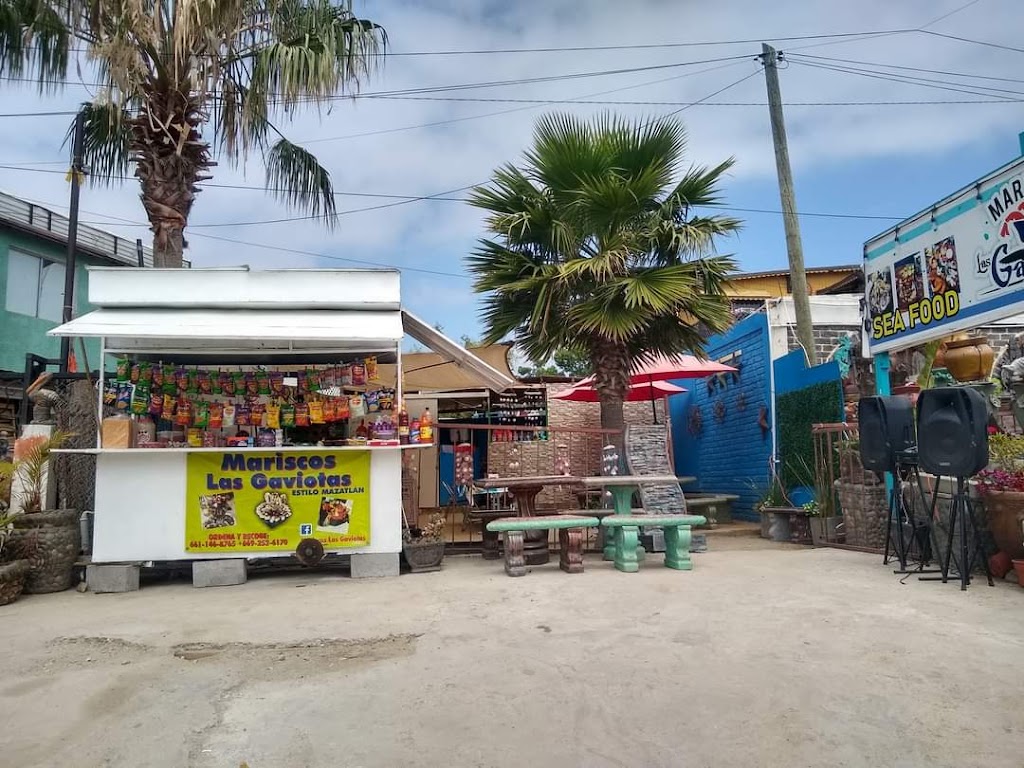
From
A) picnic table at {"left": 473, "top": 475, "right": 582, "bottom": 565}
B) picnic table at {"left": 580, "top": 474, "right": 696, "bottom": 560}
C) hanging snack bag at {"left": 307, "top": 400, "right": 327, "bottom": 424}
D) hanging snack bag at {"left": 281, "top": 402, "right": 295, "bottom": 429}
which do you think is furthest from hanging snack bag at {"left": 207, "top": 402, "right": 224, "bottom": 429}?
picnic table at {"left": 580, "top": 474, "right": 696, "bottom": 560}

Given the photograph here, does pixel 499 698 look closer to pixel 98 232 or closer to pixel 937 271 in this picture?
pixel 937 271

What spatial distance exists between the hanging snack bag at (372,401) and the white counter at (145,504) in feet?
1.84

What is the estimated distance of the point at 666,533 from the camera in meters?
7.43

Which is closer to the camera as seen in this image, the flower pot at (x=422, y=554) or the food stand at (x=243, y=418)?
the food stand at (x=243, y=418)

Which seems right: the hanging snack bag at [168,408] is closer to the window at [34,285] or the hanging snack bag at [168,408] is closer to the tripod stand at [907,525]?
the tripod stand at [907,525]

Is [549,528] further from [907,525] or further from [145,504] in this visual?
[145,504]

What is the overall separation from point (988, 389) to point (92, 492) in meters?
10.9

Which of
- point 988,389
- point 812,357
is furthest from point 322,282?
point 988,389

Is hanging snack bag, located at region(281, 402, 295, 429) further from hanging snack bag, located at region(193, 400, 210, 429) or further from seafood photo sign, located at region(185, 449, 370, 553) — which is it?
hanging snack bag, located at region(193, 400, 210, 429)

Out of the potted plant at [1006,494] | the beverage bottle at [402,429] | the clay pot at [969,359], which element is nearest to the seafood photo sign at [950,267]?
the potted plant at [1006,494]

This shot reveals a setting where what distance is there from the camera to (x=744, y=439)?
12.9 metres

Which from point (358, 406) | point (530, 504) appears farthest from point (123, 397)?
point (530, 504)

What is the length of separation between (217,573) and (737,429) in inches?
374

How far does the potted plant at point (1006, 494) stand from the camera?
19.6 ft
